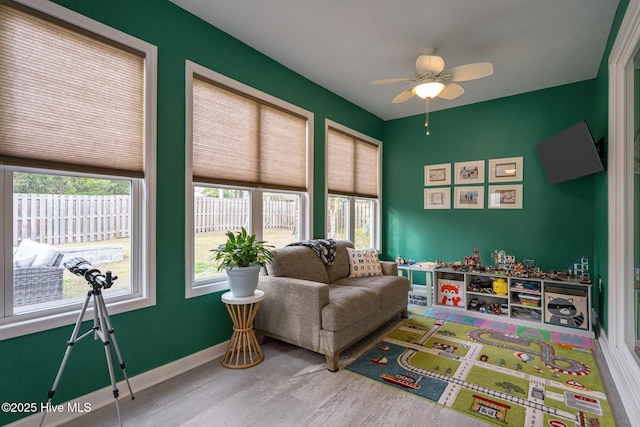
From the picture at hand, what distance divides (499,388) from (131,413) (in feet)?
8.24

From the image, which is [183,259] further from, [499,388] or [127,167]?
[499,388]

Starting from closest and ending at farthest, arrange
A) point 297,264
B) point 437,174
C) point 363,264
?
1. point 297,264
2. point 363,264
3. point 437,174

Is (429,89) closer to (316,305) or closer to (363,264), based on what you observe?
(363,264)

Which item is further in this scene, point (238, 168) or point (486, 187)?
point (486, 187)

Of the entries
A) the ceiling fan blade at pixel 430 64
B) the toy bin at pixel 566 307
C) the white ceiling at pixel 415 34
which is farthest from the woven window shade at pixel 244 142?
the toy bin at pixel 566 307

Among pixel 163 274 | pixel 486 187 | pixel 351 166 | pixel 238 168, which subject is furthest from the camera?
pixel 351 166

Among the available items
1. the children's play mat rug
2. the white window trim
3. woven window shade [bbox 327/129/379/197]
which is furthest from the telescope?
the white window trim

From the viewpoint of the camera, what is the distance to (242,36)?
9.57 ft

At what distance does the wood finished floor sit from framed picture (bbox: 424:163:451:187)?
114 inches

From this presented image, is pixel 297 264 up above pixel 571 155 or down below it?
below

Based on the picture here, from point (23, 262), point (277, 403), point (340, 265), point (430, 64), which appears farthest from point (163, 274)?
point (430, 64)

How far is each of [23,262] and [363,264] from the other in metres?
3.03

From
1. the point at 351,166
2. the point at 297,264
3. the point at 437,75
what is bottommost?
the point at 297,264

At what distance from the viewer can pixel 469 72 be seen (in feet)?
8.80
